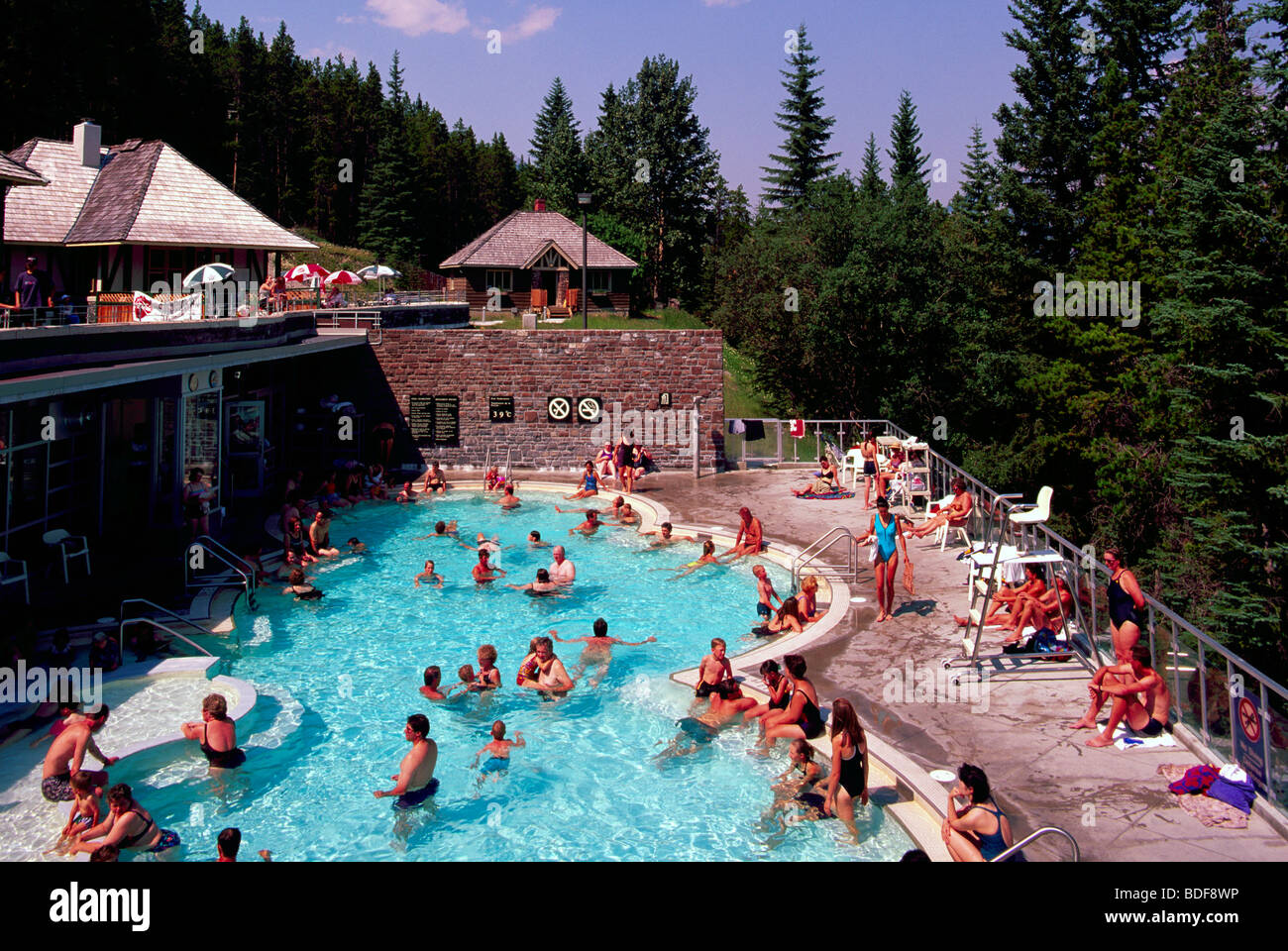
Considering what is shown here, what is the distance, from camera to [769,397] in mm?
46969

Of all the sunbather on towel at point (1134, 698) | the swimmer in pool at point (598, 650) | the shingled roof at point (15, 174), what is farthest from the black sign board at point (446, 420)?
the sunbather on towel at point (1134, 698)

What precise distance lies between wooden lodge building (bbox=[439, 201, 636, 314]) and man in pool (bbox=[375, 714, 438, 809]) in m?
41.0

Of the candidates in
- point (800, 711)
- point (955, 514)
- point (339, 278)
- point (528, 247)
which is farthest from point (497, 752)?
point (528, 247)

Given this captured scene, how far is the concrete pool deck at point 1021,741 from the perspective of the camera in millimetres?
7332

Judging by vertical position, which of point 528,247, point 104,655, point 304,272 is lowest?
→ point 104,655

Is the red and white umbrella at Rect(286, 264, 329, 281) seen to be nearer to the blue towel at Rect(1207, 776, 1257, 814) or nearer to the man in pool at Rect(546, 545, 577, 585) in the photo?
the man in pool at Rect(546, 545, 577, 585)

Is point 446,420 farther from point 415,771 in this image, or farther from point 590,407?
point 415,771

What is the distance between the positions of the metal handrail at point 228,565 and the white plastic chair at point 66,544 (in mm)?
1397

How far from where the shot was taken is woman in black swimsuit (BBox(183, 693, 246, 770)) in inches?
383

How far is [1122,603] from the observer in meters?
9.87

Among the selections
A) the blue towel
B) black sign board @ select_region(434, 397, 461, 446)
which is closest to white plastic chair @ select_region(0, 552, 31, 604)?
black sign board @ select_region(434, 397, 461, 446)

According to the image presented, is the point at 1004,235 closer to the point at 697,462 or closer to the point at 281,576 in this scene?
the point at 697,462

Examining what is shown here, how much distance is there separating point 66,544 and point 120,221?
1280 centimetres
